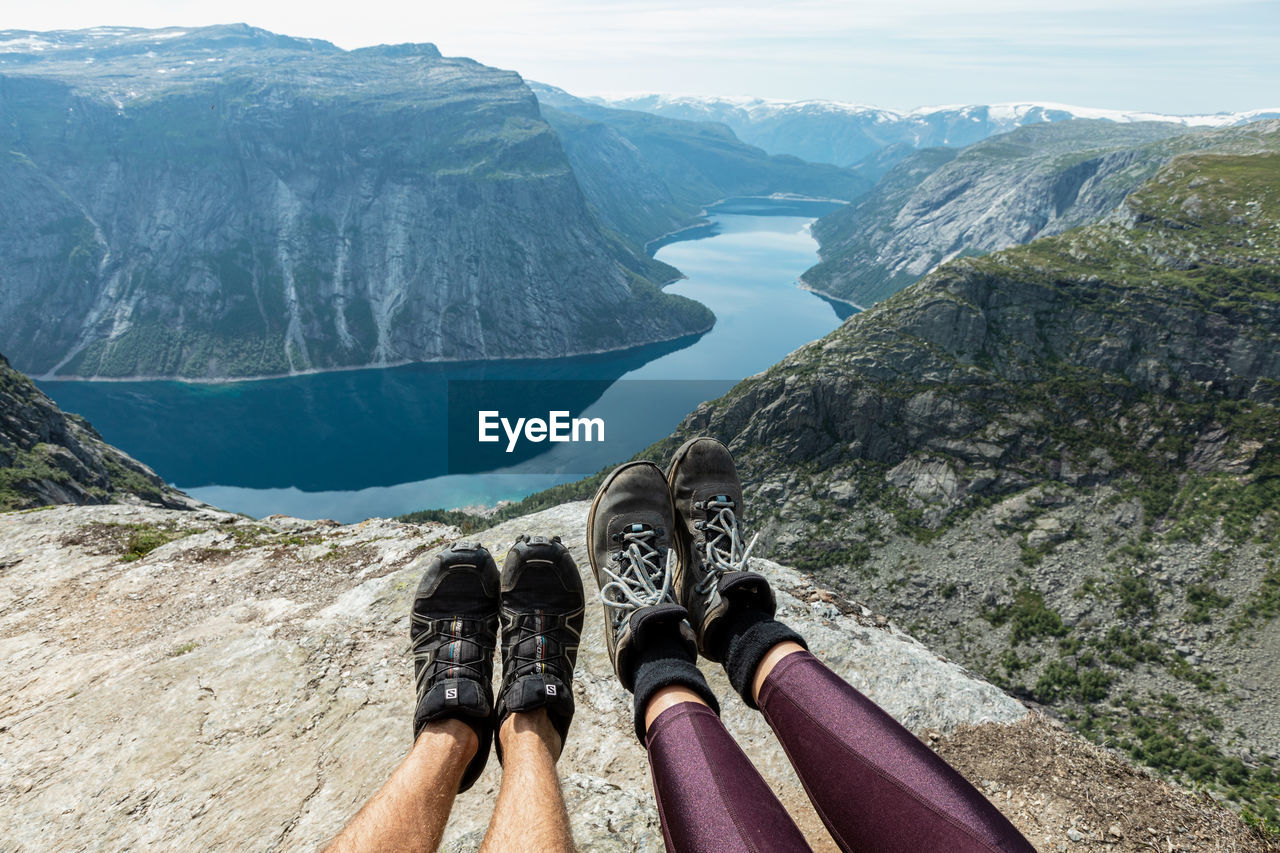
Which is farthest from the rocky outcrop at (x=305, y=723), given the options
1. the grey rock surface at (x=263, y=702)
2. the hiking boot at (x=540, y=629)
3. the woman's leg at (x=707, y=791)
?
the woman's leg at (x=707, y=791)

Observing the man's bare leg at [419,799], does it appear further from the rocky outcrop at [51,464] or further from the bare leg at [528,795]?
the rocky outcrop at [51,464]

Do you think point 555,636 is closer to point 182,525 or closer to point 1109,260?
point 182,525

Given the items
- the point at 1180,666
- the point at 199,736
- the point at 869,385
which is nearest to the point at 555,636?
the point at 199,736

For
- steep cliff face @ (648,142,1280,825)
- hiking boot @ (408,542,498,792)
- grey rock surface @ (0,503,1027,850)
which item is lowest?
steep cliff face @ (648,142,1280,825)

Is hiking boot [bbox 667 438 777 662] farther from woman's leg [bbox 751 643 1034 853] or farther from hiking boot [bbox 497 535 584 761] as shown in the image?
hiking boot [bbox 497 535 584 761]

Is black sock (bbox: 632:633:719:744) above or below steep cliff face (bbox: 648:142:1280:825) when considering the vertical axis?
above

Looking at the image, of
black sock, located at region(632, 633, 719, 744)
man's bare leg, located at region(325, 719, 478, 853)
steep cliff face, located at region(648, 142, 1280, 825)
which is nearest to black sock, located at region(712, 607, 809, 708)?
black sock, located at region(632, 633, 719, 744)
